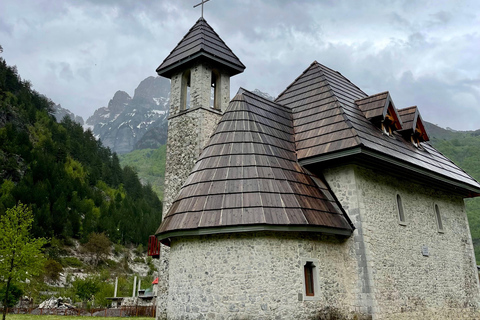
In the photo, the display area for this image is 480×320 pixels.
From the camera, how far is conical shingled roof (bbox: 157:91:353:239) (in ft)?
30.3

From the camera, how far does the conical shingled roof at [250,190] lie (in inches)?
364

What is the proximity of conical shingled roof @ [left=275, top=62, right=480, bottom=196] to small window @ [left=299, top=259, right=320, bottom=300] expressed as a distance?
115 inches

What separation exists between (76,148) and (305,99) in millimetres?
54723

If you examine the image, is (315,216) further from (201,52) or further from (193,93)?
Answer: (201,52)

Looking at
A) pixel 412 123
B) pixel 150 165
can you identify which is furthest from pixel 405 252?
pixel 150 165

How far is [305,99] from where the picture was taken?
14367mm

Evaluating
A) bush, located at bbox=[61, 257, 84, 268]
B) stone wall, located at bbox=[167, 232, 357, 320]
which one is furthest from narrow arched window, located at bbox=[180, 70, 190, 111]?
bush, located at bbox=[61, 257, 84, 268]

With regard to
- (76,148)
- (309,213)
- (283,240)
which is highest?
(76,148)

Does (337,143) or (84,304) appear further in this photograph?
(84,304)

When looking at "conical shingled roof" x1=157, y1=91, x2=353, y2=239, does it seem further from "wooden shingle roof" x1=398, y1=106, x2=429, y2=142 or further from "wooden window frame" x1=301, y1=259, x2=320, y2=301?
"wooden shingle roof" x1=398, y1=106, x2=429, y2=142

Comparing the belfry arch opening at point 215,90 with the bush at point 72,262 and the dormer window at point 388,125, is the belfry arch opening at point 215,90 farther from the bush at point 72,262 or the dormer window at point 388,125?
the bush at point 72,262

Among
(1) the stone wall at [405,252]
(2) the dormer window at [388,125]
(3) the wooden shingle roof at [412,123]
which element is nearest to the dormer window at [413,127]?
(3) the wooden shingle roof at [412,123]

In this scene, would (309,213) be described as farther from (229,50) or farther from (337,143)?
(229,50)

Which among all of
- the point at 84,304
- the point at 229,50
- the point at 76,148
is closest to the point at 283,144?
the point at 229,50
